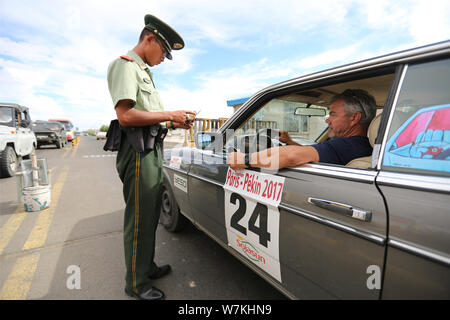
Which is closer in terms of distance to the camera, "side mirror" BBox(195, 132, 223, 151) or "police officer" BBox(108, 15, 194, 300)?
"police officer" BBox(108, 15, 194, 300)

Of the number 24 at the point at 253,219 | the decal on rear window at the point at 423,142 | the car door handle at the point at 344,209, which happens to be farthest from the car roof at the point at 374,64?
the number 24 at the point at 253,219

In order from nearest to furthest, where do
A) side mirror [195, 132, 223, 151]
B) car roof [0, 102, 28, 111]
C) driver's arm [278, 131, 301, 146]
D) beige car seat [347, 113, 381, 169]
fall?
beige car seat [347, 113, 381, 169]
side mirror [195, 132, 223, 151]
driver's arm [278, 131, 301, 146]
car roof [0, 102, 28, 111]

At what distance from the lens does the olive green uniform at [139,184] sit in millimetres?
1682

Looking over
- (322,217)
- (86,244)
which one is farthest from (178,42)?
(86,244)

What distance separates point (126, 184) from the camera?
179cm

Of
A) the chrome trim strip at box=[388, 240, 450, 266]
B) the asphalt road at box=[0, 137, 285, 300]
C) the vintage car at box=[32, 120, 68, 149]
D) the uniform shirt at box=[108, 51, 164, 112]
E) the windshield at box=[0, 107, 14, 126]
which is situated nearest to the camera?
the chrome trim strip at box=[388, 240, 450, 266]

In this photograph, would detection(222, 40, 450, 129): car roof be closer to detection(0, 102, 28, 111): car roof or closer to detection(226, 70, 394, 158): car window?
detection(226, 70, 394, 158): car window

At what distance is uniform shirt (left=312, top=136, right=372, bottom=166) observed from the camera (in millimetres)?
1479

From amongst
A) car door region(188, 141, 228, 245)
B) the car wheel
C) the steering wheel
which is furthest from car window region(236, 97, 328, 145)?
the car wheel

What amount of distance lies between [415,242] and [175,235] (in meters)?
2.52

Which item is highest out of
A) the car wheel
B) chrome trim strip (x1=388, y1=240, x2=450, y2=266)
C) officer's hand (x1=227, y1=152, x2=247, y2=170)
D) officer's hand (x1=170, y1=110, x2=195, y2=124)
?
officer's hand (x1=170, y1=110, x2=195, y2=124)

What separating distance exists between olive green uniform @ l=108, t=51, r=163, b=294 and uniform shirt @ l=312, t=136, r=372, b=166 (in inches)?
46.5

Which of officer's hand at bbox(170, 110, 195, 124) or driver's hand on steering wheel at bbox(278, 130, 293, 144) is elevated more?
officer's hand at bbox(170, 110, 195, 124)
